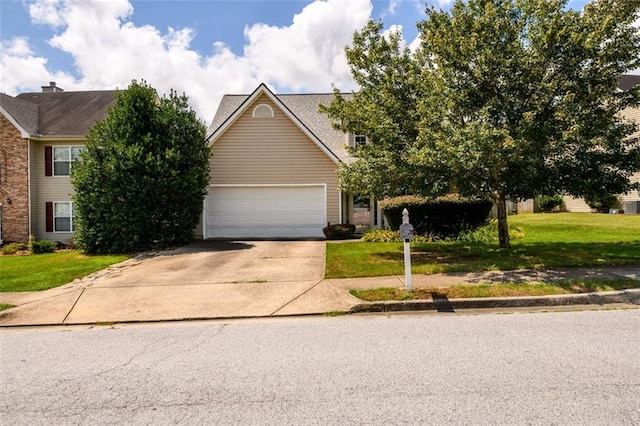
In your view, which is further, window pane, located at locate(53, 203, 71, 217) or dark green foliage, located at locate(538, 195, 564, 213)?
dark green foliage, located at locate(538, 195, 564, 213)

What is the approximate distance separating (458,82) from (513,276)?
4.85m

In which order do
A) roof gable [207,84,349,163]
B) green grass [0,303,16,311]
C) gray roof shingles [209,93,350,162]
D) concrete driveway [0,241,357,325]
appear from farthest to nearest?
gray roof shingles [209,93,350,162] → roof gable [207,84,349,163] → green grass [0,303,16,311] → concrete driveway [0,241,357,325]

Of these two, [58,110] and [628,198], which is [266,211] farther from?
[628,198]

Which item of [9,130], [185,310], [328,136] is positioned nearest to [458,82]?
[185,310]

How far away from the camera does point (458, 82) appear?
33.2 ft

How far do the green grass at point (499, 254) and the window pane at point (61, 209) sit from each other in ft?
47.3

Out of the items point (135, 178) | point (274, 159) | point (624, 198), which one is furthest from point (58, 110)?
point (624, 198)

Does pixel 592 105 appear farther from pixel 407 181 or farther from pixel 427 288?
pixel 427 288

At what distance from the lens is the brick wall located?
20469 millimetres

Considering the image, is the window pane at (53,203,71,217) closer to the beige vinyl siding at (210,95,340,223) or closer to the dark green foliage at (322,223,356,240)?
the beige vinyl siding at (210,95,340,223)

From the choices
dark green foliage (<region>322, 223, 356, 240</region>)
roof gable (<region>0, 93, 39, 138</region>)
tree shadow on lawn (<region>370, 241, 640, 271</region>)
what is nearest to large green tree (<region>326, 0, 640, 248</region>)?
tree shadow on lawn (<region>370, 241, 640, 271</region>)

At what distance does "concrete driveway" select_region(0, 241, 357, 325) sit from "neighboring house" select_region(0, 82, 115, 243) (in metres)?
11.3

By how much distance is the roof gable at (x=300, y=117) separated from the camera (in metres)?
18.7

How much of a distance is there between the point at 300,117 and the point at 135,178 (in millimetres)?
9674
